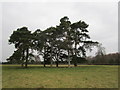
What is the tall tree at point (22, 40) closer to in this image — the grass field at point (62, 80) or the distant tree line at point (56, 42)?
the distant tree line at point (56, 42)

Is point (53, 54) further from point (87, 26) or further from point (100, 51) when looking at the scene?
point (100, 51)

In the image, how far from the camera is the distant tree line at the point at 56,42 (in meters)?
30.0

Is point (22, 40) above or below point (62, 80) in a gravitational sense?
above

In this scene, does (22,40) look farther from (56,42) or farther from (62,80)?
(62,80)

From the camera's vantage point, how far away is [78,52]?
1267 inches

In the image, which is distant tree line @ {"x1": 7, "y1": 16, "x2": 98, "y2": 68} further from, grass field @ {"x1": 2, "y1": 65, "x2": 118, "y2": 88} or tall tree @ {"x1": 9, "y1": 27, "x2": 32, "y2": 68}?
grass field @ {"x1": 2, "y1": 65, "x2": 118, "y2": 88}

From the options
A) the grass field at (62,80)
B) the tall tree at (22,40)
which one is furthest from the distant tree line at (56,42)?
the grass field at (62,80)

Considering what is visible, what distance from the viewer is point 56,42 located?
103 ft

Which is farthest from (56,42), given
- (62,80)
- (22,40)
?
(62,80)

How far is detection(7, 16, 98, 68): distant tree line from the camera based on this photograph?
30.0 m

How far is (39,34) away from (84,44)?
1085 centimetres

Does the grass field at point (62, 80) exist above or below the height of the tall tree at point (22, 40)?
below

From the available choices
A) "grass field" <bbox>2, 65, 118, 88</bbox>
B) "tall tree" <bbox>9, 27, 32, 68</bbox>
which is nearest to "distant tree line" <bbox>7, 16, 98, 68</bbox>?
"tall tree" <bbox>9, 27, 32, 68</bbox>

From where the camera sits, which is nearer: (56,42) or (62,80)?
(62,80)
